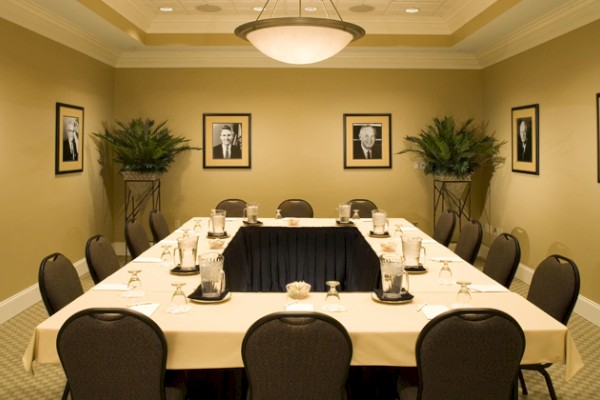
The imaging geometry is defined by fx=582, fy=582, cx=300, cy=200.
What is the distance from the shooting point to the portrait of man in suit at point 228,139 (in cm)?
835

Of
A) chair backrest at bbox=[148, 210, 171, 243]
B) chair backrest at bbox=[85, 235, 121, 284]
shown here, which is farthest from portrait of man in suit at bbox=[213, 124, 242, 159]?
chair backrest at bbox=[85, 235, 121, 284]

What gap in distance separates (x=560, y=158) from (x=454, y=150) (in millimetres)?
1834

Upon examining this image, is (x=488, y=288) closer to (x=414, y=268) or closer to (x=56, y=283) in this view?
(x=414, y=268)

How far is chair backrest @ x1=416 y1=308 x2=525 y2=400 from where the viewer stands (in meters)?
2.30

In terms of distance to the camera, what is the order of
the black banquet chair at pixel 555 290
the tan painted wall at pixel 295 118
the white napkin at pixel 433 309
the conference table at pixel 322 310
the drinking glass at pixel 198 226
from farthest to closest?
the tan painted wall at pixel 295 118 → the drinking glass at pixel 198 226 → the black banquet chair at pixel 555 290 → the white napkin at pixel 433 309 → the conference table at pixel 322 310

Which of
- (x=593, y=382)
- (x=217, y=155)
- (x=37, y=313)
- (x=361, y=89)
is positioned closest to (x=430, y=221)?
(x=361, y=89)

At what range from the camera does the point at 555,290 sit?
325 cm

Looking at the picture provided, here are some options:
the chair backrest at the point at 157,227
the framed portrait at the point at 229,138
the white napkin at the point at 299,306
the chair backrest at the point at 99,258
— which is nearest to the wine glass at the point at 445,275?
the white napkin at the point at 299,306

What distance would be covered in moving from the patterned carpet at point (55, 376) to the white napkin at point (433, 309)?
4.17 feet

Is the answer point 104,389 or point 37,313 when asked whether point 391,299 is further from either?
point 37,313

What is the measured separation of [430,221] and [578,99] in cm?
323

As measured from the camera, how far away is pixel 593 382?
394 centimetres

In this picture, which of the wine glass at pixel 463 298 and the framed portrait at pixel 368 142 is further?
the framed portrait at pixel 368 142

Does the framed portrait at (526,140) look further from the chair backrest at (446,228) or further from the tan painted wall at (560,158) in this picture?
the chair backrest at (446,228)
